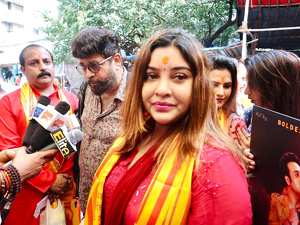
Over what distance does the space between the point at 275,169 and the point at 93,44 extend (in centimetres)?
157

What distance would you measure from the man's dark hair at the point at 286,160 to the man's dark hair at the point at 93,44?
5.13 feet

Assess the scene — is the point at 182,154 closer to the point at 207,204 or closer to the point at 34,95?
the point at 207,204

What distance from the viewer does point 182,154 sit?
139cm

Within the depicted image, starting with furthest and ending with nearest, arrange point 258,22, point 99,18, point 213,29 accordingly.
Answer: point 213,29 → point 99,18 → point 258,22

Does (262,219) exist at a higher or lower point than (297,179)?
lower

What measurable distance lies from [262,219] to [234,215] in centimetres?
20

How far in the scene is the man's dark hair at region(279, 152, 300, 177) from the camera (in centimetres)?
117

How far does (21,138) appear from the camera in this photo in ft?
8.96

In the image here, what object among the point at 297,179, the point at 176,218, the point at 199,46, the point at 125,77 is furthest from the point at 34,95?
the point at 297,179

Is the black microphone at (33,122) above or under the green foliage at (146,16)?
under

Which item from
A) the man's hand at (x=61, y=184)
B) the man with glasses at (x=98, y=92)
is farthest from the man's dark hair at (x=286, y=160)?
the man's hand at (x=61, y=184)

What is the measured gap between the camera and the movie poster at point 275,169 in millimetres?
1171

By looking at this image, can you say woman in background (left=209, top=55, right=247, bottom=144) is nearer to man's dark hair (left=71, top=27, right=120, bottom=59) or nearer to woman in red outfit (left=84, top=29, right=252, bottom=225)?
man's dark hair (left=71, top=27, right=120, bottom=59)

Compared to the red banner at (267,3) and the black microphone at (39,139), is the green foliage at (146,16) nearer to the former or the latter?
the red banner at (267,3)
